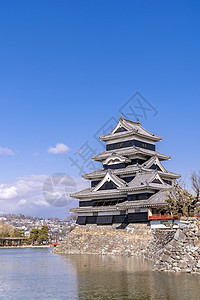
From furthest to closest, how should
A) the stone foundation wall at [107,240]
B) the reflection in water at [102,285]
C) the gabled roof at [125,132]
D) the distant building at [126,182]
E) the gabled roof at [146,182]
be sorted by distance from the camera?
the gabled roof at [125,132], the gabled roof at [146,182], the distant building at [126,182], the stone foundation wall at [107,240], the reflection in water at [102,285]

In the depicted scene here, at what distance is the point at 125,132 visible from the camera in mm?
48344

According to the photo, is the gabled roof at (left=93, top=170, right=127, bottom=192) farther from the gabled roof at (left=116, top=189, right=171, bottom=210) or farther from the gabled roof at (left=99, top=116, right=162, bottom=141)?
the gabled roof at (left=99, top=116, right=162, bottom=141)

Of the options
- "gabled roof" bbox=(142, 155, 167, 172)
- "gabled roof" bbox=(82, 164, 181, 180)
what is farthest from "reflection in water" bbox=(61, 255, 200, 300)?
"gabled roof" bbox=(142, 155, 167, 172)

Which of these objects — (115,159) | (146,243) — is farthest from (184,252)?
(115,159)

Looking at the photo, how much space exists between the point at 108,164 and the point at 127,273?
2684 centimetres

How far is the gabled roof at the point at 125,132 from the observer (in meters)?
47.6

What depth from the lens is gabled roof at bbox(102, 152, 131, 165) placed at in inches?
1811

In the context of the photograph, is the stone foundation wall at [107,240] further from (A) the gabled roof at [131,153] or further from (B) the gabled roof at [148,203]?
(A) the gabled roof at [131,153]

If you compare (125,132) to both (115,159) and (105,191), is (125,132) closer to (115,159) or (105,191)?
(115,159)

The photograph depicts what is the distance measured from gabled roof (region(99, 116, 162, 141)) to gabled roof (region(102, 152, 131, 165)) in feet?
10.1

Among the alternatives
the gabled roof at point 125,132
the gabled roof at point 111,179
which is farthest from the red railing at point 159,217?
the gabled roof at point 125,132

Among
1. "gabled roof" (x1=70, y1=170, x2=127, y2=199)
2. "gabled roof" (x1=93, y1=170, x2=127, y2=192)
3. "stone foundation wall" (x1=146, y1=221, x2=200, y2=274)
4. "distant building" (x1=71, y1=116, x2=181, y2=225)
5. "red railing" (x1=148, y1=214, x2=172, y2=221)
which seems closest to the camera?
"stone foundation wall" (x1=146, y1=221, x2=200, y2=274)

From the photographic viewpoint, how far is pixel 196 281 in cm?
1817

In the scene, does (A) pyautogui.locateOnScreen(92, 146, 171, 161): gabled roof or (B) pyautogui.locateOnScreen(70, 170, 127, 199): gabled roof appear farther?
(A) pyautogui.locateOnScreen(92, 146, 171, 161): gabled roof
